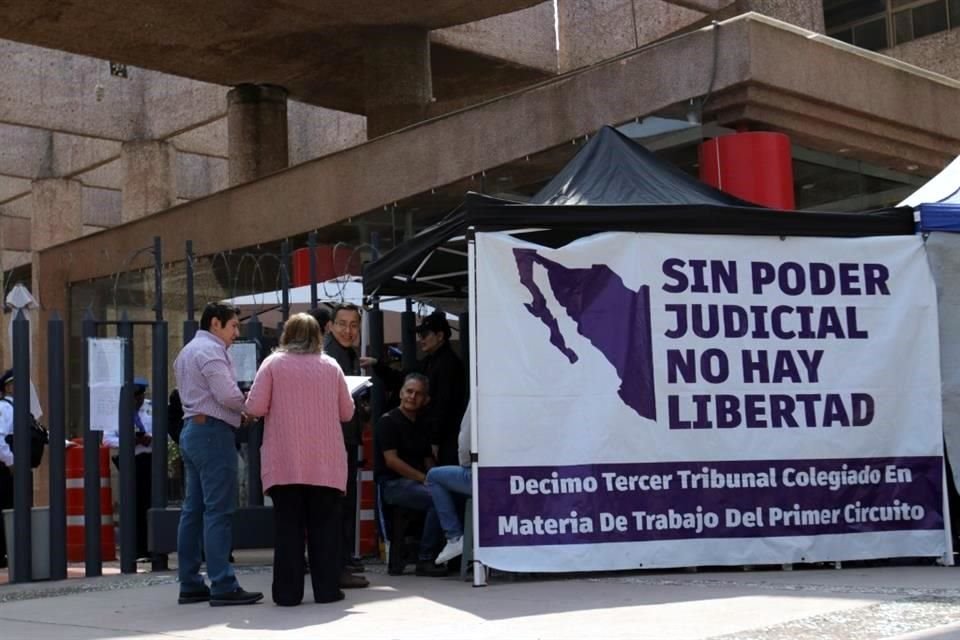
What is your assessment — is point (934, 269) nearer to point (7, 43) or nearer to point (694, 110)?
point (694, 110)

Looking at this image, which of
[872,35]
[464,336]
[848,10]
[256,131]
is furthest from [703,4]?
[464,336]

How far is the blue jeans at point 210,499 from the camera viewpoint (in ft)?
28.2

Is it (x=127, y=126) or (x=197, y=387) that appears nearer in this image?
(x=197, y=387)

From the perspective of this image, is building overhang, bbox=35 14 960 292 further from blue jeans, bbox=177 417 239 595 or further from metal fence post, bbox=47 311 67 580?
blue jeans, bbox=177 417 239 595

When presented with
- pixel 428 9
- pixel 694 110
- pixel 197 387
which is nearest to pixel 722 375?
pixel 197 387

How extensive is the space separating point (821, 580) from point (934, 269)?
8.21ft

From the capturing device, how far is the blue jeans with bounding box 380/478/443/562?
10.1m

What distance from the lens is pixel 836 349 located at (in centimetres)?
988

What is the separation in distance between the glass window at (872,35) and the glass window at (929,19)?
89 cm

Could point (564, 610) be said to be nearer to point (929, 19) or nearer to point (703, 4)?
point (703, 4)

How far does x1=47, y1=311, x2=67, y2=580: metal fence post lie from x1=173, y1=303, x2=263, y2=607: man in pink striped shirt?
2382 millimetres

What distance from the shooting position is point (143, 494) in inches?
496

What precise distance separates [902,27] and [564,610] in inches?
1066

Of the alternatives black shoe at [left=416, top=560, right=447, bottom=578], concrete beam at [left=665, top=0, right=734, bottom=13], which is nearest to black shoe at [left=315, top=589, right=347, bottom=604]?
black shoe at [left=416, top=560, right=447, bottom=578]
